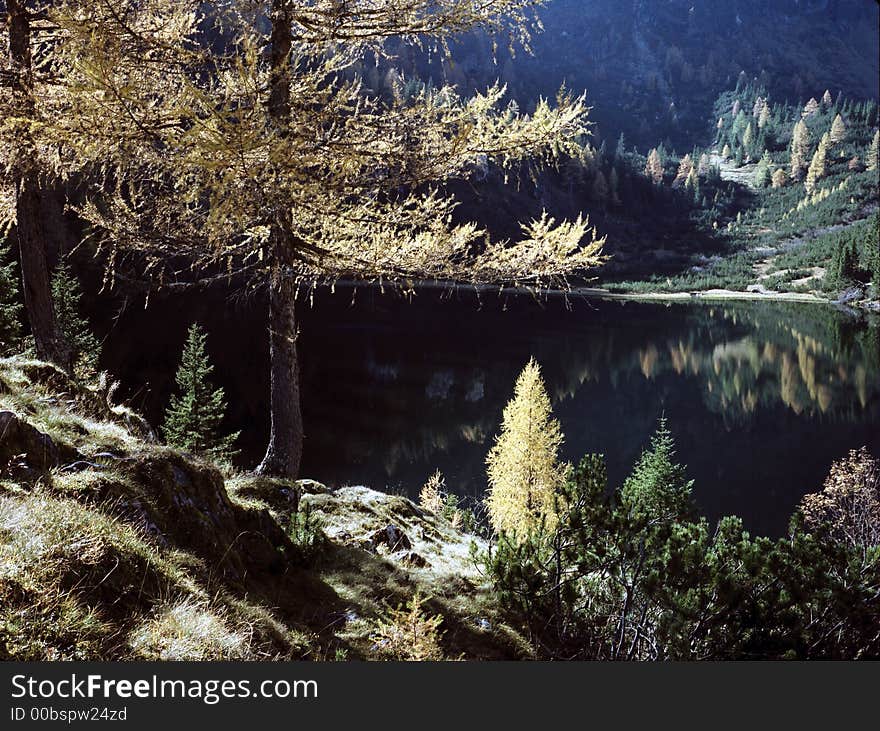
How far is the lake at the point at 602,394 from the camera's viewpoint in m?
34.7

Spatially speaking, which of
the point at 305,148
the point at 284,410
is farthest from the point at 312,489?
the point at 305,148

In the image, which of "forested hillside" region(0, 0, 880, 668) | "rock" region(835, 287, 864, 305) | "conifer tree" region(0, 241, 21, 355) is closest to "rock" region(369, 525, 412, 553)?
"forested hillside" region(0, 0, 880, 668)

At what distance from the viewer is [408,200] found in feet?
20.8

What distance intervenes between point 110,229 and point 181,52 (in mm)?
1929

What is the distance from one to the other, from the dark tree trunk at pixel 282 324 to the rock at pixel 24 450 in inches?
109

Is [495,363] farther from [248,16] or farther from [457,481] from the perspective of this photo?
[248,16]

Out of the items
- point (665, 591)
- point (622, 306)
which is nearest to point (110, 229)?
point (665, 591)

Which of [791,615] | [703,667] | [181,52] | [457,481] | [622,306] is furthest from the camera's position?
[622,306]

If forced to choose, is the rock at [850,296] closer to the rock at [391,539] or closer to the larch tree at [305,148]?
the larch tree at [305,148]

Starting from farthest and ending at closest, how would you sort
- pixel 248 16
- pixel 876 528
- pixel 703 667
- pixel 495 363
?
1. pixel 495 363
2. pixel 876 528
3. pixel 248 16
4. pixel 703 667

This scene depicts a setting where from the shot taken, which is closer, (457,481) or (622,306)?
(457,481)

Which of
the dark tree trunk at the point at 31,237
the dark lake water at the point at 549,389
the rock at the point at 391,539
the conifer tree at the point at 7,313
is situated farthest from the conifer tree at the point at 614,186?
the rock at the point at 391,539

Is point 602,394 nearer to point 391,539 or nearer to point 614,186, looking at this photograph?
point 391,539

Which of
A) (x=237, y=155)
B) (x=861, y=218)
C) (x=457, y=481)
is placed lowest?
(x=457, y=481)
